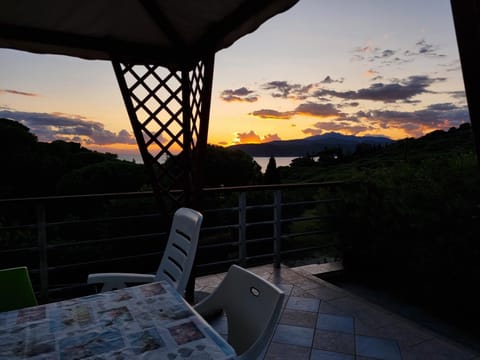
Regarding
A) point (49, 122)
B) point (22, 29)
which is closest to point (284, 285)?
point (22, 29)

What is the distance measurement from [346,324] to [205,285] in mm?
1454

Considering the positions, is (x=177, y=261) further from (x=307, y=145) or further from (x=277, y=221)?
(x=307, y=145)

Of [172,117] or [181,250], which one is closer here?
[181,250]

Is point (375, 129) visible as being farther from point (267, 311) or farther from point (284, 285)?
point (267, 311)

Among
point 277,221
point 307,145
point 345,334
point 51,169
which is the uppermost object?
point 307,145

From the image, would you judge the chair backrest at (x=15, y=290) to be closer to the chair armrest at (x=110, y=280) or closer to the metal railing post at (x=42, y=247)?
the chair armrest at (x=110, y=280)

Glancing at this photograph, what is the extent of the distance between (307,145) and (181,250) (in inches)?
314

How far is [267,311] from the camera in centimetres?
108

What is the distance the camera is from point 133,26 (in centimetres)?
260

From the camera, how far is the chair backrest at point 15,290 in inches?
58.0

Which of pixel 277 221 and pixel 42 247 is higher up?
pixel 277 221

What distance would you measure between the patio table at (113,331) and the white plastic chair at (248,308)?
0.13 metres

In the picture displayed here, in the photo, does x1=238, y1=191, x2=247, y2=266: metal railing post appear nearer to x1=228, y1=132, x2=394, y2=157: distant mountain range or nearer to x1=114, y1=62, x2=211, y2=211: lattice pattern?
x1=114, y1=62, x2=211, y2=211: lattice pattern

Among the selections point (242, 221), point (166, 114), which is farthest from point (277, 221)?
point (166, 114)
